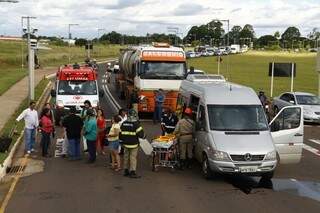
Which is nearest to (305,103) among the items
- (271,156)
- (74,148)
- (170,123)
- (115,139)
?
(170,123)

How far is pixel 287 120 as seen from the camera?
16.0 meters

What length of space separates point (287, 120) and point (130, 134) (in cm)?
433

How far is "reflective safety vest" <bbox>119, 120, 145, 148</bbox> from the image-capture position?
14734 millimetres

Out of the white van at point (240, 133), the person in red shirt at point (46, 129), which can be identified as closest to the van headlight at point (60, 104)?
the person in red shirt at point (46, 129)

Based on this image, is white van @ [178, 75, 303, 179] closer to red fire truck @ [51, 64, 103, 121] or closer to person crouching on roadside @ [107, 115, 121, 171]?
A: person crouching on roadside @ [107, 115, 121, 171]

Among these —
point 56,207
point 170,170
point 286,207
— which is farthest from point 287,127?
point 56,207

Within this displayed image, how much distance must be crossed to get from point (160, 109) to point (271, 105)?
7804 mm

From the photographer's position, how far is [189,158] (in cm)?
1628

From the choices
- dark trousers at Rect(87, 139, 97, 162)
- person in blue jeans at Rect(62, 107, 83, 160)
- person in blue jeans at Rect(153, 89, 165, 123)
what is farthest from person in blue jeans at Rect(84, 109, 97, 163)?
person in blue jeans at Rect(153, 89, 165, 123)

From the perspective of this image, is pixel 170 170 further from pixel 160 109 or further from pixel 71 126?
pixel 160 109

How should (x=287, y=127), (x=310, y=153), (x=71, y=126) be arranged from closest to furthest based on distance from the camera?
(x=287, y=127)
(x=71, y=126)
(x=310, y=153)

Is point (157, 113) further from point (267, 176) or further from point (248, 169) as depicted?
point (248, 169)

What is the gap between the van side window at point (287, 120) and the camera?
52.2ft

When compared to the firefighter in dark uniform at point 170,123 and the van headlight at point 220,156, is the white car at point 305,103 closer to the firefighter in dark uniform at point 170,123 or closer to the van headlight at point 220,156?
the firefighter in dark uniform at point 170,123
